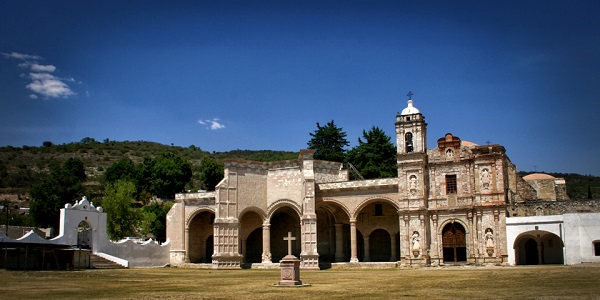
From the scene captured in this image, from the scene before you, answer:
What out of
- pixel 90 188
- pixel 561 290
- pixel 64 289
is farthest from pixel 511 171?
pixel 90 188

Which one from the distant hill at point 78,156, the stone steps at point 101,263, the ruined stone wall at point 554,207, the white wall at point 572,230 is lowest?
the stone steps at point 101,263

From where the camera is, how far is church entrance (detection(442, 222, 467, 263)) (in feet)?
129

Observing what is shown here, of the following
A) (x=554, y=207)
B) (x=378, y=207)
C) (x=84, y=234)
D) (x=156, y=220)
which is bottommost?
(x=84, y=234)

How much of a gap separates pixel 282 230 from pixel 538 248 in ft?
64.7

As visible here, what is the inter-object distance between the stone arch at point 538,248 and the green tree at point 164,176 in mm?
44305

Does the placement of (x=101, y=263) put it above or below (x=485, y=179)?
below

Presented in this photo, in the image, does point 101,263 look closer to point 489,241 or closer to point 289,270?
point 289,270

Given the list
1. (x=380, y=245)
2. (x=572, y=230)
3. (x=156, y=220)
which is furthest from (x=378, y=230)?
(x=156, y=220)

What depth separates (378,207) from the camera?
146 feet

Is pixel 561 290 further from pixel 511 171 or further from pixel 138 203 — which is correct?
pixel 138 203

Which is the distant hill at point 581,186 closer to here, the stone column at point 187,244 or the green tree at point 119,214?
the stone column at point 187,244

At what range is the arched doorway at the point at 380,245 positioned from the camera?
1809 inches

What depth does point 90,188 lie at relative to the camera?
3078 inches

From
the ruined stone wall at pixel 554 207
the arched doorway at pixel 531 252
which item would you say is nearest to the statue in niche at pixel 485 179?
the ruined stone wall at pixel 554 207
